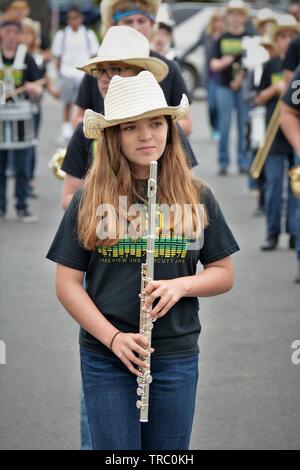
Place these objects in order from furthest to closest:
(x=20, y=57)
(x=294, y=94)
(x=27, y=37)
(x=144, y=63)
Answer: (x=27, y=37) → (x=20, y=57) → (x=294, y=94) → (x=144, y=63)

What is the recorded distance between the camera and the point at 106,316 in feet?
11.9

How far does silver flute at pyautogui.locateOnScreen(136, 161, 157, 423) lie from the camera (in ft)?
11.3

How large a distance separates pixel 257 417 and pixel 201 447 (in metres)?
0.50

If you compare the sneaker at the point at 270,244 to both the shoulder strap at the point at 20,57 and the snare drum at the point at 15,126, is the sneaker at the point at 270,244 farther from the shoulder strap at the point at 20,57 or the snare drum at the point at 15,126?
the shoulder strap at the point at 20,57

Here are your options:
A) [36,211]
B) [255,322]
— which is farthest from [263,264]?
[36,211]

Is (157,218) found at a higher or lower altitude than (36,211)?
higher

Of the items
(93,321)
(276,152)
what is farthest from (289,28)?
(93,321)

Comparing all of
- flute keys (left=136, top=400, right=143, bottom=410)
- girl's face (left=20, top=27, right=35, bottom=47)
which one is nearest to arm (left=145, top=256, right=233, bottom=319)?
flute keys (left=136, top=400, right=143, bottom=410)

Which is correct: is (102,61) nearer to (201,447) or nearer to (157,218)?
(157,218)

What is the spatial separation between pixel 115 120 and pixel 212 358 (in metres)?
3.50

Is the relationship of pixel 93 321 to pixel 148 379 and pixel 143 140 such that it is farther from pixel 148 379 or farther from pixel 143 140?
pixel 143 140

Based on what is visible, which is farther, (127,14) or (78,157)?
(127,14)

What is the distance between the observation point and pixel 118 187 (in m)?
3.67

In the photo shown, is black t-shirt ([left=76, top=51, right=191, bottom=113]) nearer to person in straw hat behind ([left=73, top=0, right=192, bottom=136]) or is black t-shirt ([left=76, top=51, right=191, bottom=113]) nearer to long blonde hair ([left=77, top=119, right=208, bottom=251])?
person in straw hat behind ([left=73, top=0, right=192, bottom=136])
